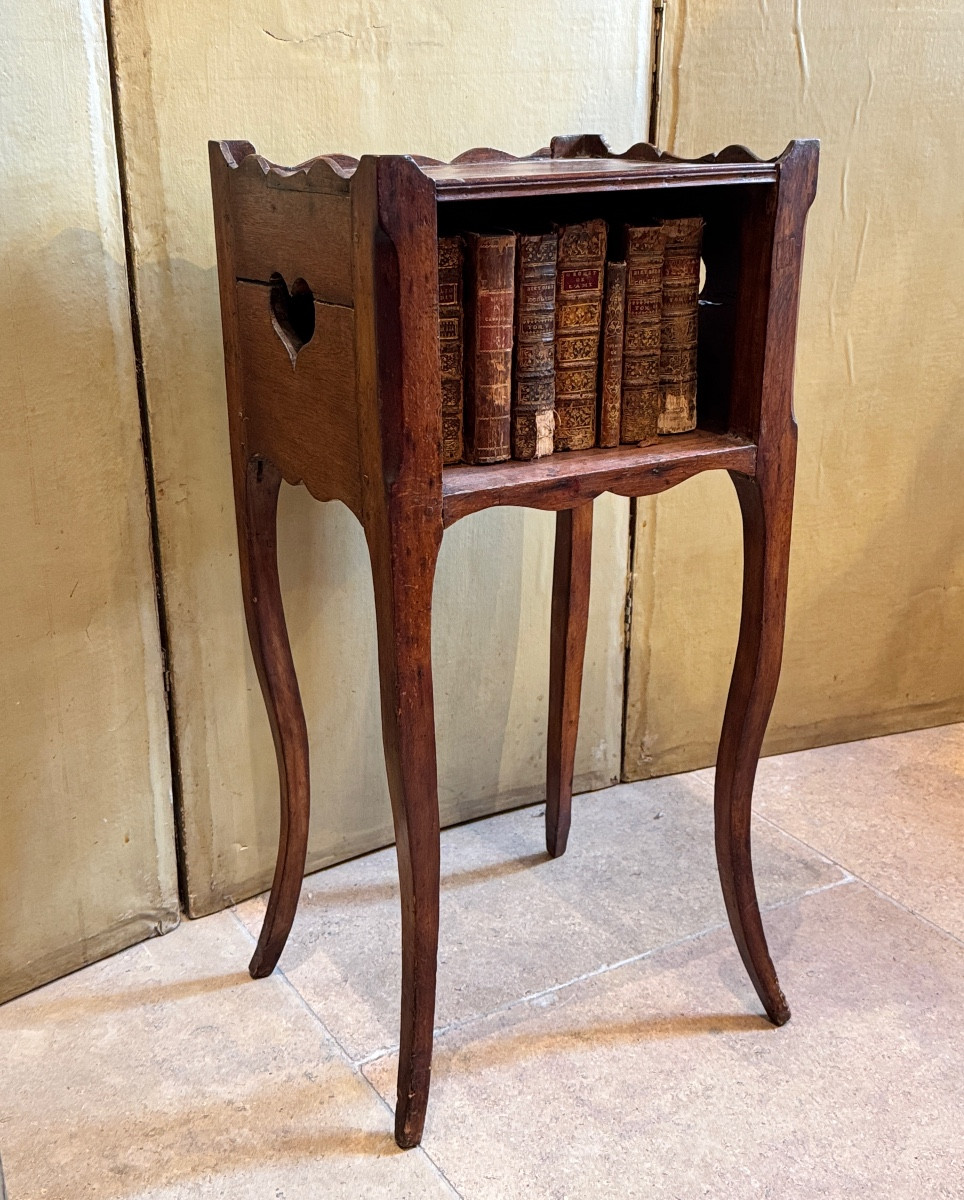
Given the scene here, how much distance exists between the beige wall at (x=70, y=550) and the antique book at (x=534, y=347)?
0.57 meters

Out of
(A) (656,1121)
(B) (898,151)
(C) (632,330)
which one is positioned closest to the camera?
(C) (632,330)

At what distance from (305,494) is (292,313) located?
1.26 feet

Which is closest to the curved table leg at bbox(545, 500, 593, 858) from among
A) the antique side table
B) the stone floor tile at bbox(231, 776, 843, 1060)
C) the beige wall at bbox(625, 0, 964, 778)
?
the stone floor tile at bbox(231, 776, 843, 1060)

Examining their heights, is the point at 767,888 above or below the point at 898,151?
below

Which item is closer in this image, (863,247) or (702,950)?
(702,950)

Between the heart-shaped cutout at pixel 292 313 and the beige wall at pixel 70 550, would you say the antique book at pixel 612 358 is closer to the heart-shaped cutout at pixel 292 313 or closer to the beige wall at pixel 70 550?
the heart-shaped cutout at pixel 292 313

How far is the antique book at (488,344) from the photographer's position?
127cm

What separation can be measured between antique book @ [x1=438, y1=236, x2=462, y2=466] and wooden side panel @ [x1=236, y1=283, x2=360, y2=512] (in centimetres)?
11

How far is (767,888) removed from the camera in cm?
196

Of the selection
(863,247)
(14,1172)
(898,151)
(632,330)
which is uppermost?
(898,151)

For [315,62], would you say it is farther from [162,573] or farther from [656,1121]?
[656,1121]

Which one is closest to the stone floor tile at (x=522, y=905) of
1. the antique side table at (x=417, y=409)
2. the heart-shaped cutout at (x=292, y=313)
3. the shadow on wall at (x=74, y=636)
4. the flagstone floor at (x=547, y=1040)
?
the flagstone floor at (x=547, y=1040)

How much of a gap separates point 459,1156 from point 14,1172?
514 mm

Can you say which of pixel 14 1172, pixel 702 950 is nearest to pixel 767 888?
pixel 702 950
